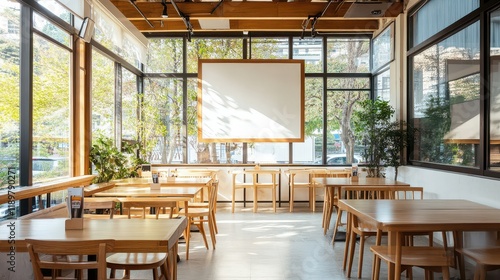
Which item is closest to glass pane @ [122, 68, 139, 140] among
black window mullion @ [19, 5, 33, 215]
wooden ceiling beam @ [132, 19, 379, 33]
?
wooden ceiling beam @ [132, 19, 379, 33]

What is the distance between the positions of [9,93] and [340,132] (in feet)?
20.9

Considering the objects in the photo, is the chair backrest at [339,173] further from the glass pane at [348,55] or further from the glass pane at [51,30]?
the glass pane at [51,30]

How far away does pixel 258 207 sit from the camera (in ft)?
28.2

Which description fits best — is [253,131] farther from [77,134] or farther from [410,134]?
[77,134]

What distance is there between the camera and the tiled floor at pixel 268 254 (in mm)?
4199

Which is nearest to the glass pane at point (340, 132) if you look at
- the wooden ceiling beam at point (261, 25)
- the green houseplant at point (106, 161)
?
the wooden ceiling beam at point (261, 25)

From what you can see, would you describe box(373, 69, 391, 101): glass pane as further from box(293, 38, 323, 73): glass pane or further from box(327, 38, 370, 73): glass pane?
box(293, 38, 323, 73): glass pane

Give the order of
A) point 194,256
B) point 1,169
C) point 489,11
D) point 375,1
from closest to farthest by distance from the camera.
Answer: point 1,169
point 489,11
point 194,256
point 375,1

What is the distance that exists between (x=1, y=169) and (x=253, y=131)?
529 centimetres

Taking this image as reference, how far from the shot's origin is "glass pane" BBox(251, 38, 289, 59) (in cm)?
912

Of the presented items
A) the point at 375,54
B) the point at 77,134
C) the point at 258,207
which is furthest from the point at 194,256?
the point at 375,54

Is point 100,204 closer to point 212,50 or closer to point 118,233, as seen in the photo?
point 118,233

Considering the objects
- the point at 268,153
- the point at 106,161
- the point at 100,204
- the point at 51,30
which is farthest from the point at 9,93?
the point at 268,153

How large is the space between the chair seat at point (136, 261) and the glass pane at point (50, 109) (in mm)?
2303
